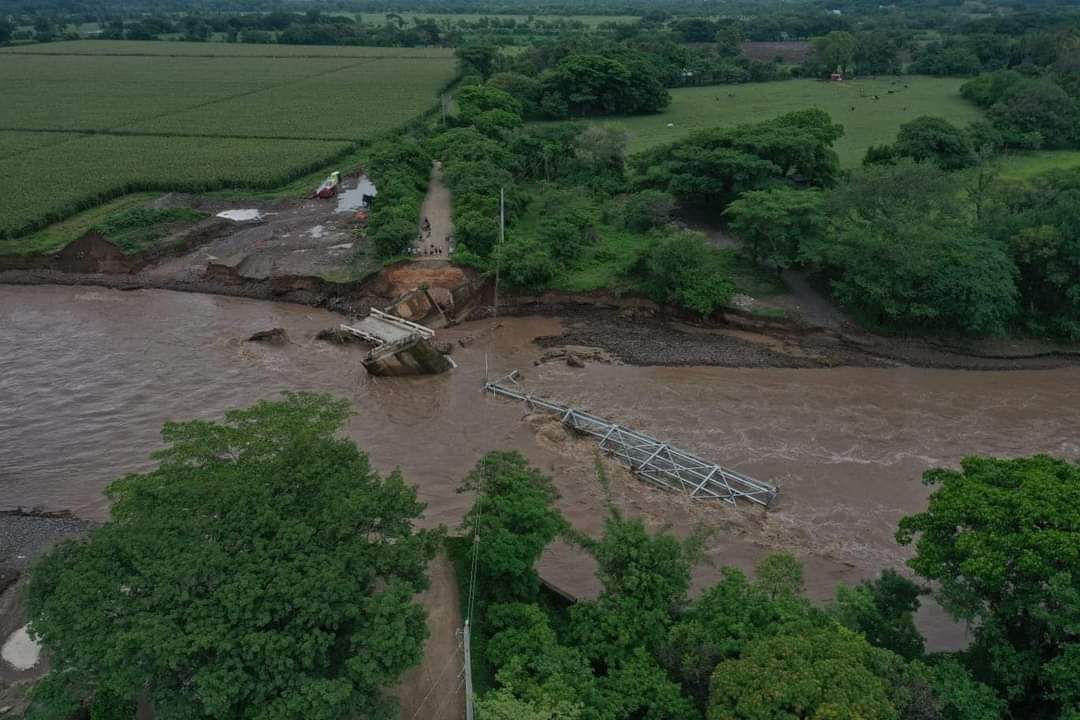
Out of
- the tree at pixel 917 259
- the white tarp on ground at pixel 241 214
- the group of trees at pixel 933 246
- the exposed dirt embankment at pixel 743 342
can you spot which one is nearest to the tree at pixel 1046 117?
the group of trees at pixel 933 246

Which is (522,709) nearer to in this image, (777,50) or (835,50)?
(835,50)

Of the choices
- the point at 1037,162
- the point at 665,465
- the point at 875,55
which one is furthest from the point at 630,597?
the point at 875,55

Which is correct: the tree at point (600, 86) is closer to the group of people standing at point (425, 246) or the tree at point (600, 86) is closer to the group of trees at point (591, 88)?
the group of trees at point (591, 88)

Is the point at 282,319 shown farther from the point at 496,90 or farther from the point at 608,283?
the point at 496,90

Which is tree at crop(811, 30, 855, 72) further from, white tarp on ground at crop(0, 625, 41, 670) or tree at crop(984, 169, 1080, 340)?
white tarp on ground at crop(0, 625, 41, 670)

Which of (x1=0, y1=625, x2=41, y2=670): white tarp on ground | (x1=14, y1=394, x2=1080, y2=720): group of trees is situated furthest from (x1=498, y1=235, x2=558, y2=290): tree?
(x1=0, y1=625, x2=41, y2=670): white tarp on ground
